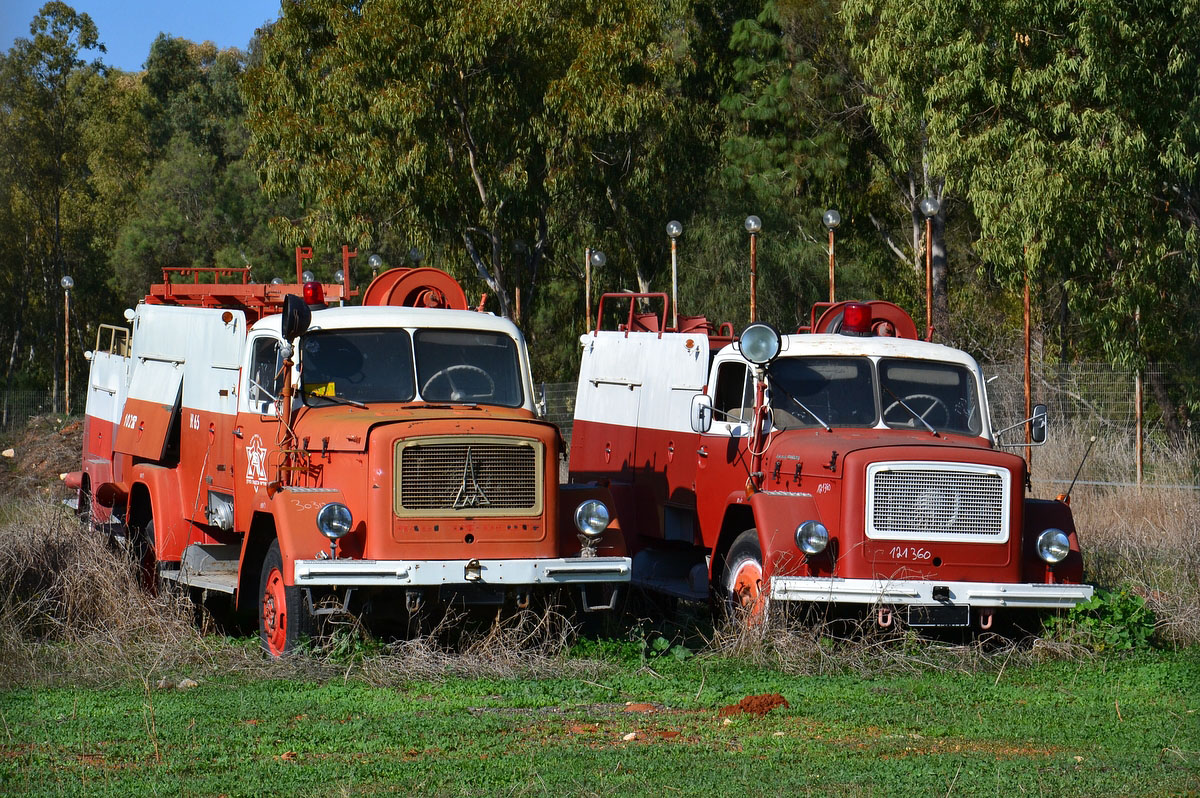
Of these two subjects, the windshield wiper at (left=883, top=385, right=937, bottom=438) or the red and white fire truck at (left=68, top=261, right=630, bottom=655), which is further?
the windshield wiper at (left=883, top=385, right=937, bottom=438)

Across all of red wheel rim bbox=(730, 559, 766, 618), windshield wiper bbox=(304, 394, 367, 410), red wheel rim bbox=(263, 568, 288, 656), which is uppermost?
windshield wiper bbox=(304, 394, 367, 410)

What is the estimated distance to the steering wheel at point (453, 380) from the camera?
1152 cm

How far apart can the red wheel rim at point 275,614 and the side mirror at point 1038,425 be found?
612 centimetres

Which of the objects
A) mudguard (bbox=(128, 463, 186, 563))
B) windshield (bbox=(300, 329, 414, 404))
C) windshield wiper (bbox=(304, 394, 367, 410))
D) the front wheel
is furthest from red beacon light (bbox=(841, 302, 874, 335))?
mudguard (bbox=(128, 463, 186, 563))

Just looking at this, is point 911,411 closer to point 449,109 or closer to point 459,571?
point 459,571

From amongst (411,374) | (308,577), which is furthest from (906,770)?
(411,374)

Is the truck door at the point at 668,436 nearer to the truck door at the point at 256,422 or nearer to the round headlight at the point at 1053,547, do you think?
the round headlight at the point at 1053,547

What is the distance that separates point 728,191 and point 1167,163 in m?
18.5

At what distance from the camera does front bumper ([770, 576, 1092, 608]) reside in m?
10.4

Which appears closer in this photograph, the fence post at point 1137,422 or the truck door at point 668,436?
the truck door at point 668,436

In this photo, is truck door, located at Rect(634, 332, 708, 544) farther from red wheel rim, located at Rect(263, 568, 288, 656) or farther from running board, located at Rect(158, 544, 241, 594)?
red wheel rim, located at Rect(263, 568, 288, 656)

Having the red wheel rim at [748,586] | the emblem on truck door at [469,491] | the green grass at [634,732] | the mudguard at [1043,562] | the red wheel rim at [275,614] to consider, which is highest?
the emblem on truck door at [469,491]

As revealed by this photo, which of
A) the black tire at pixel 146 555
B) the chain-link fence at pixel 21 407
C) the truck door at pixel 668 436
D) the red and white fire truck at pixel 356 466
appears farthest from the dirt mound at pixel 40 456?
the truck door at pixel 668 436

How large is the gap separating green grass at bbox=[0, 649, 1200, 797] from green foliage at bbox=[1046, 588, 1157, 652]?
1.14 ft
